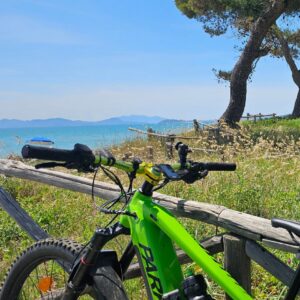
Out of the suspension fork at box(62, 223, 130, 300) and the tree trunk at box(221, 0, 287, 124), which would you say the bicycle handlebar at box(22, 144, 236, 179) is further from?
the tree trunk at box(221, 0, 287, 124)

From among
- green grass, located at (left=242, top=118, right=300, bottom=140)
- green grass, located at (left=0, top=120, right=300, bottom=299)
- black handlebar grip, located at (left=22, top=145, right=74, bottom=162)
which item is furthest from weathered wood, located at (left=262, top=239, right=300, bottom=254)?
green grass, located at (left=242, top=118, right=300, bottom=140)

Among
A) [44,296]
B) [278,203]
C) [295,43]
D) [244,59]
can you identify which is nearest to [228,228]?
[44,296]

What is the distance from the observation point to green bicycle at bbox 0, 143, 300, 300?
6.40 feet

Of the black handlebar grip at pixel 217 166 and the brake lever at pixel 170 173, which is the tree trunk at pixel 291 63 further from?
the brake lever at pixel 170 173

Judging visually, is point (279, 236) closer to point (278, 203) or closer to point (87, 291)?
point (87, 291)

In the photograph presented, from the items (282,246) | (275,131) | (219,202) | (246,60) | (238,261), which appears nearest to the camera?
(282,246)

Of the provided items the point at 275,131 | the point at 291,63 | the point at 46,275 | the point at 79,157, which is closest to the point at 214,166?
the point at 79,157

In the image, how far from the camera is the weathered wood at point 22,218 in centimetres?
411

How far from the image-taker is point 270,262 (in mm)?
2309

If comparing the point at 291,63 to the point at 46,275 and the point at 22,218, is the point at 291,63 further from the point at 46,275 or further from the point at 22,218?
the point at 46,275

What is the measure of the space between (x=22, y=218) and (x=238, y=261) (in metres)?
2.44

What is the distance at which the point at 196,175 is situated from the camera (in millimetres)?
2207

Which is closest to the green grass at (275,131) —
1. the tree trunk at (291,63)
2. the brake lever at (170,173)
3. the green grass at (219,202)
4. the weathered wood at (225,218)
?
the green grass at (219,202)

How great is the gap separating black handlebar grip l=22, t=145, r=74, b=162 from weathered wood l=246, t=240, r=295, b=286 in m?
1.02
